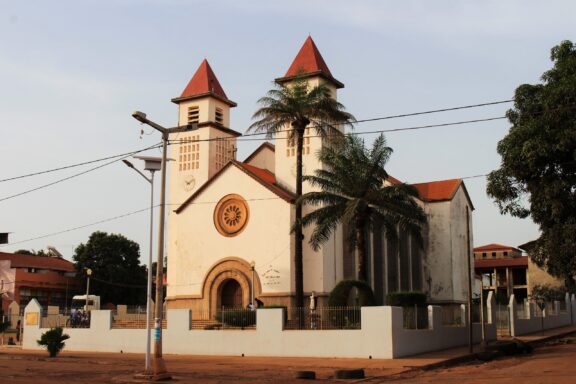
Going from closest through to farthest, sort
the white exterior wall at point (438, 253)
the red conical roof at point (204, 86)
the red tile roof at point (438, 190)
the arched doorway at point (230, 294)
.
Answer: the arched doorway at point (230, 294), the white exterior wall at point (438, 253), the red tile roof at point (438, 190), the red conical roof at point (204, 86)

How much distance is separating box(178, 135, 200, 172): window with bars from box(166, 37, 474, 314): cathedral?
80 mm

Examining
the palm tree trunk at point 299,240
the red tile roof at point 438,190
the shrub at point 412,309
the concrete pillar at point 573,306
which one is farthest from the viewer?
the concrete pillar at point 573,306

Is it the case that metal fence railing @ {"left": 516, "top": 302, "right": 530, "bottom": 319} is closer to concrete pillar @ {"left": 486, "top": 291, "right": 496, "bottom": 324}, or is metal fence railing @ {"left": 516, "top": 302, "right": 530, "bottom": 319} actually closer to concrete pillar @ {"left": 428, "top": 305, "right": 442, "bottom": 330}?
concrete pillar @ {"left": 486, "top": 291, "right": 496, "bottom": 324}

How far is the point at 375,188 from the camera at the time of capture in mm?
33406

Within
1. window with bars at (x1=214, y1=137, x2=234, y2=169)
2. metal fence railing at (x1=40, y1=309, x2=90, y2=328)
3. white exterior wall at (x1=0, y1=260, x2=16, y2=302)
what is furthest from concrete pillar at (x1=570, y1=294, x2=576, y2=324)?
white exterior wall at (x1=0, y1=260, x2=16, y2=302)

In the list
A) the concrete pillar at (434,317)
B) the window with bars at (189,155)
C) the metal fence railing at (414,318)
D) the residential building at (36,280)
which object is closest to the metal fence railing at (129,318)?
the metal fence railing at (414,318)

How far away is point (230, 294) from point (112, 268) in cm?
3358

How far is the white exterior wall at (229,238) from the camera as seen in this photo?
40.1m

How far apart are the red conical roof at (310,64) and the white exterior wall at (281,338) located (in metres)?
19.6

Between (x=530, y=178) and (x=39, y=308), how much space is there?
25547mm

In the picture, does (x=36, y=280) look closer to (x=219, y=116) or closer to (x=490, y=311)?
(x=219, y=116)

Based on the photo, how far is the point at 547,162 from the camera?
27.3 meters

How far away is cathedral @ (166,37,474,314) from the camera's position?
4025 centimetres

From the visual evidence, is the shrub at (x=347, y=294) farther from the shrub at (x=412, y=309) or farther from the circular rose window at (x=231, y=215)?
the circular rose window at (x=231, y=215)
